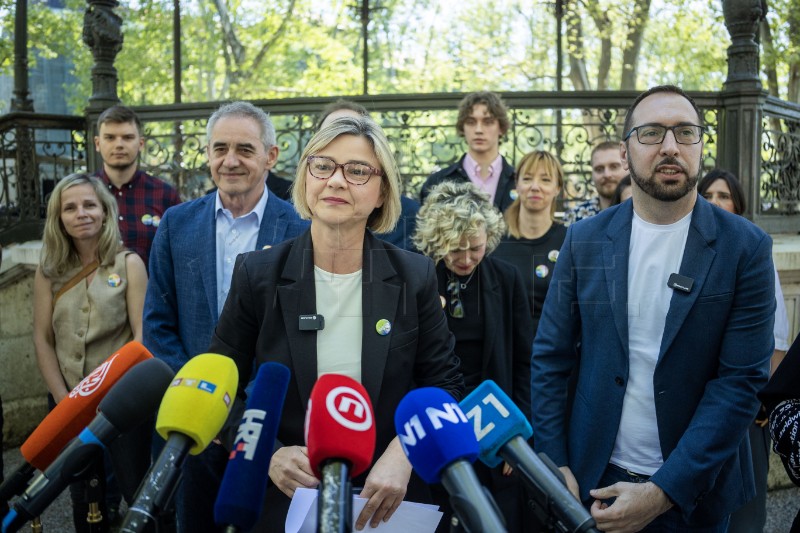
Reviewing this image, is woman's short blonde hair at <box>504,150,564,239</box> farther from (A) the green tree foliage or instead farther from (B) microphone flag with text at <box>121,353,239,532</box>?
(A) the green tree foliage

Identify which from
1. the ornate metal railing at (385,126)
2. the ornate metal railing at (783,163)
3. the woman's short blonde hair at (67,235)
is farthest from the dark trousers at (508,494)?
the ornate metal railing at (783,163)

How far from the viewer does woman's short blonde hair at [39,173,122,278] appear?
472cm

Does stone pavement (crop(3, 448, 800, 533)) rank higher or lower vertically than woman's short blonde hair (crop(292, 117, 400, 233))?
lower

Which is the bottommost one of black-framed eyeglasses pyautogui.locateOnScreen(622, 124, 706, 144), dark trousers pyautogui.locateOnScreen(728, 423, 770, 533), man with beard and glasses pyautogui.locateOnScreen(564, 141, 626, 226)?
dark trousers pyautogui.locateOnScreen(728, 423, 770, 533)

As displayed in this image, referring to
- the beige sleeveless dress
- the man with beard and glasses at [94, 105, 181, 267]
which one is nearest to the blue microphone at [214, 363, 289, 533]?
the beige sleeveless dress

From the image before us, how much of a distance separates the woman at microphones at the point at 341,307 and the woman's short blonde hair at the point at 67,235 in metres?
2.46

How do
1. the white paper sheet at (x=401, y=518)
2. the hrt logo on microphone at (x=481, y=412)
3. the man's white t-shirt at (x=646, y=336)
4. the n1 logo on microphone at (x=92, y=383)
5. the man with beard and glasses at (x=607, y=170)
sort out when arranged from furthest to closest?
1. the man with beard and glasses at (x=607, y=170)
2. the man's white t-shirt at (x=646, y=336)
3. the white paper sheet at (x=401, y=518)
4. the n1 logo on microphone at (x=92, y=383)
5. the hrt logo on microphone at (x=481, y=412)

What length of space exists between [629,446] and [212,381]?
1647 millimetres

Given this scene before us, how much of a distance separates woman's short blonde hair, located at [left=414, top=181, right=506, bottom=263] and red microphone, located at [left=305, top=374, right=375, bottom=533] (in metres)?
2.33

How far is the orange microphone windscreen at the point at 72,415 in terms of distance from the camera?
1837 millimetres

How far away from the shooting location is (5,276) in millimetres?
7062

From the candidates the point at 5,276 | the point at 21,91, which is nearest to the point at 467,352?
the point at 5,276

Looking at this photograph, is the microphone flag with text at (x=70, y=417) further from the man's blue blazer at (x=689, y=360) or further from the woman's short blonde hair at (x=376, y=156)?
the man's blue blazer at (x=689, y=360)

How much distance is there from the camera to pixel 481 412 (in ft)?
5.87
